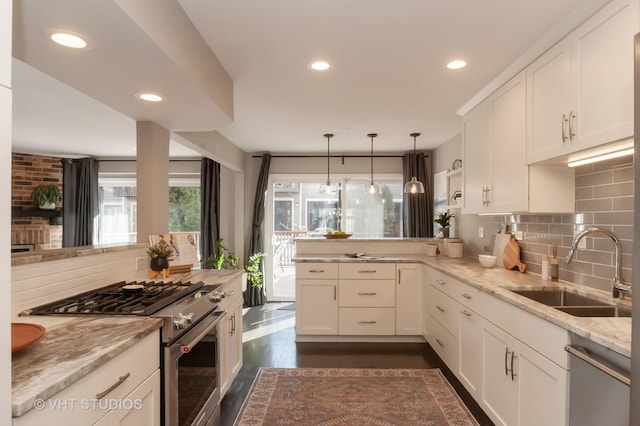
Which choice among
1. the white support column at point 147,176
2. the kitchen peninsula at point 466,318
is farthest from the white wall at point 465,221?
the white support column at point 147,176

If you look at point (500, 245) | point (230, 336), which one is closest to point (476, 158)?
point (500, 245)

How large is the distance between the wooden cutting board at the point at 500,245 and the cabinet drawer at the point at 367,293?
1.03m

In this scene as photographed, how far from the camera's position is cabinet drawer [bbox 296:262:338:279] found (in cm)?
367

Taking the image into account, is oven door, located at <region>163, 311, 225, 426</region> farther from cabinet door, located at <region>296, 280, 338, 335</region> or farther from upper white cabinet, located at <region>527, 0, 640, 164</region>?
upper white cabinet, located at <region>527, 0, 640, 164</region>

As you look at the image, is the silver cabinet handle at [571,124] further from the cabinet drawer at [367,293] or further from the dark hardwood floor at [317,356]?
the cabinet drawer at [367,293]

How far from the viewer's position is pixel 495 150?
104 inches

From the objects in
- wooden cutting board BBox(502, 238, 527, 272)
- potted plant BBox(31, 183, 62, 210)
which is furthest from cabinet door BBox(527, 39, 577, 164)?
potted plant BBox(31, 183, 62, 210)

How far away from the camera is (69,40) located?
1.47 metres

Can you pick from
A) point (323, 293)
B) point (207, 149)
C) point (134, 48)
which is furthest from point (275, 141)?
point (134, 48)

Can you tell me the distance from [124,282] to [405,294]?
8.56 ft

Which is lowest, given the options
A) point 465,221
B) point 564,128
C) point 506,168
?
point 465,221

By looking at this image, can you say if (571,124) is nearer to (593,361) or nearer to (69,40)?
(593,361)

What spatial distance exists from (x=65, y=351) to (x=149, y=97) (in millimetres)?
1611

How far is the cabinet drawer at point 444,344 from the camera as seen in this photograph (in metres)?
2.77
